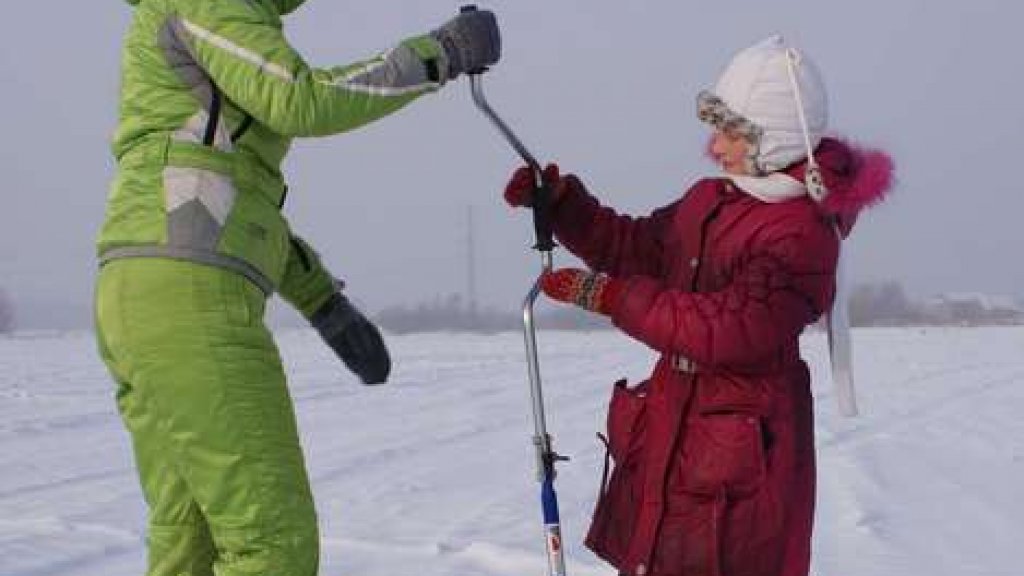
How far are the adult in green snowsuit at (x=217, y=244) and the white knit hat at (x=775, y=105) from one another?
0.59m

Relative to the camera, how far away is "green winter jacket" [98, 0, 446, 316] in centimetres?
217

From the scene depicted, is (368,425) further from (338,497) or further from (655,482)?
(655,482)

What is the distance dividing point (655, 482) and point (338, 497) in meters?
3.34

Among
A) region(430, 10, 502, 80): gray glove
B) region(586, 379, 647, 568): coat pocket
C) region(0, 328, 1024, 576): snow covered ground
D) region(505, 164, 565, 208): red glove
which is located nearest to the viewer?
region(430, 10, 502, 80): gray glove

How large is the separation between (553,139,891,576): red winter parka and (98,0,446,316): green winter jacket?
70 cm

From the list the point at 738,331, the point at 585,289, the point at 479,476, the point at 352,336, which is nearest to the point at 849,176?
the point at 738,331

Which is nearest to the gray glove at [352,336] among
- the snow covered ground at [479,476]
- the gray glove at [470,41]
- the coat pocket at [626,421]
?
the coat pocket at [626,421]

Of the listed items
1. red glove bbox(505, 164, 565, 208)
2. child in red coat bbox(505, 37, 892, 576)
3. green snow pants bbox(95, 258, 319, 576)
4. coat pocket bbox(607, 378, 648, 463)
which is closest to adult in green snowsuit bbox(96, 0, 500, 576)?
green snow pants bbox(95, 258, 319, 576)

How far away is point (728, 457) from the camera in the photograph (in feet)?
7.90

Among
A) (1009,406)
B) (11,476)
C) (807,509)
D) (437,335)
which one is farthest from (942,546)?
(437,335)

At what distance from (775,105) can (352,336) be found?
1160 millimetres

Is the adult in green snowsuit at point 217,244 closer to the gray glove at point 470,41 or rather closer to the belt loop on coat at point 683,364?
the gray glove at point 470,41

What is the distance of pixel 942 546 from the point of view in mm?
4523

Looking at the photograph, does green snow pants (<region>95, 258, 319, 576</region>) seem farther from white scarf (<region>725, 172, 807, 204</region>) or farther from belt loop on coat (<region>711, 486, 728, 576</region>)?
white scarf (<region>725, 172, 807, 204</region>)
